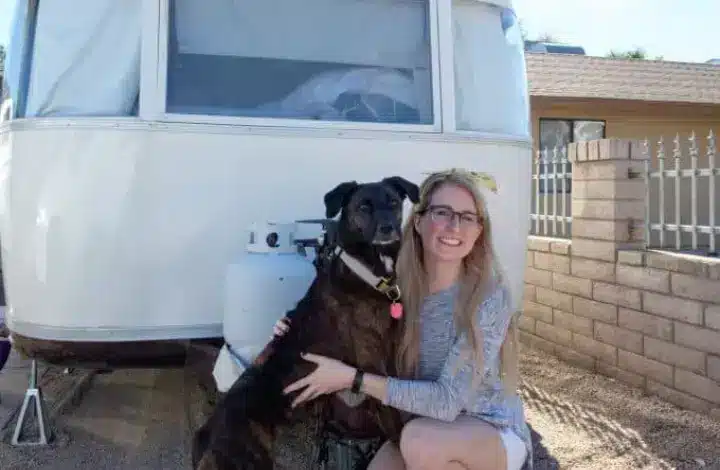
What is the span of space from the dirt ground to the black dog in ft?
5.45

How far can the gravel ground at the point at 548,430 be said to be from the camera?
3980mm

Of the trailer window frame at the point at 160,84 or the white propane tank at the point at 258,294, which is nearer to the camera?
the white propane tank at the point at 258,294

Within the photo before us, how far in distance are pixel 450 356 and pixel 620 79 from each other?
11.9 m

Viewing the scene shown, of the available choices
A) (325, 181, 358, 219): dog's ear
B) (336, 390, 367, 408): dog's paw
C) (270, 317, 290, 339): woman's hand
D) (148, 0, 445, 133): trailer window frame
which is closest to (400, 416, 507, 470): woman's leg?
(336, 390, 367, 408): dog's paw

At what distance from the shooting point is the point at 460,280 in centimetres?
264

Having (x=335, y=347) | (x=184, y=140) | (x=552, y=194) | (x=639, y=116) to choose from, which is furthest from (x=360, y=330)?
(x=639, y=116)

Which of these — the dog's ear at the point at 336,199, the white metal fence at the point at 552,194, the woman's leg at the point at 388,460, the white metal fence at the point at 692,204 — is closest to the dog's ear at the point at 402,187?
the dog's ear at the point at 336,199

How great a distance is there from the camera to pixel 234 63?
3.66 meters

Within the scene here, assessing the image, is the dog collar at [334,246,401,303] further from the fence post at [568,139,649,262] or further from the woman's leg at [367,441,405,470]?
the fence post at [568,139,649,262]

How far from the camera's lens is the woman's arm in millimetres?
2457

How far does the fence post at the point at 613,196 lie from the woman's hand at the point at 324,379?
11.5 feet

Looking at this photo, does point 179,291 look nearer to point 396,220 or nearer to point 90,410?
point 396,220

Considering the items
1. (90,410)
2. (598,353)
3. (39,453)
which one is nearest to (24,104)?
(39,453)

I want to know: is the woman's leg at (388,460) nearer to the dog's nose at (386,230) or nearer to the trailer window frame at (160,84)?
the dog's nose at (386,230)
